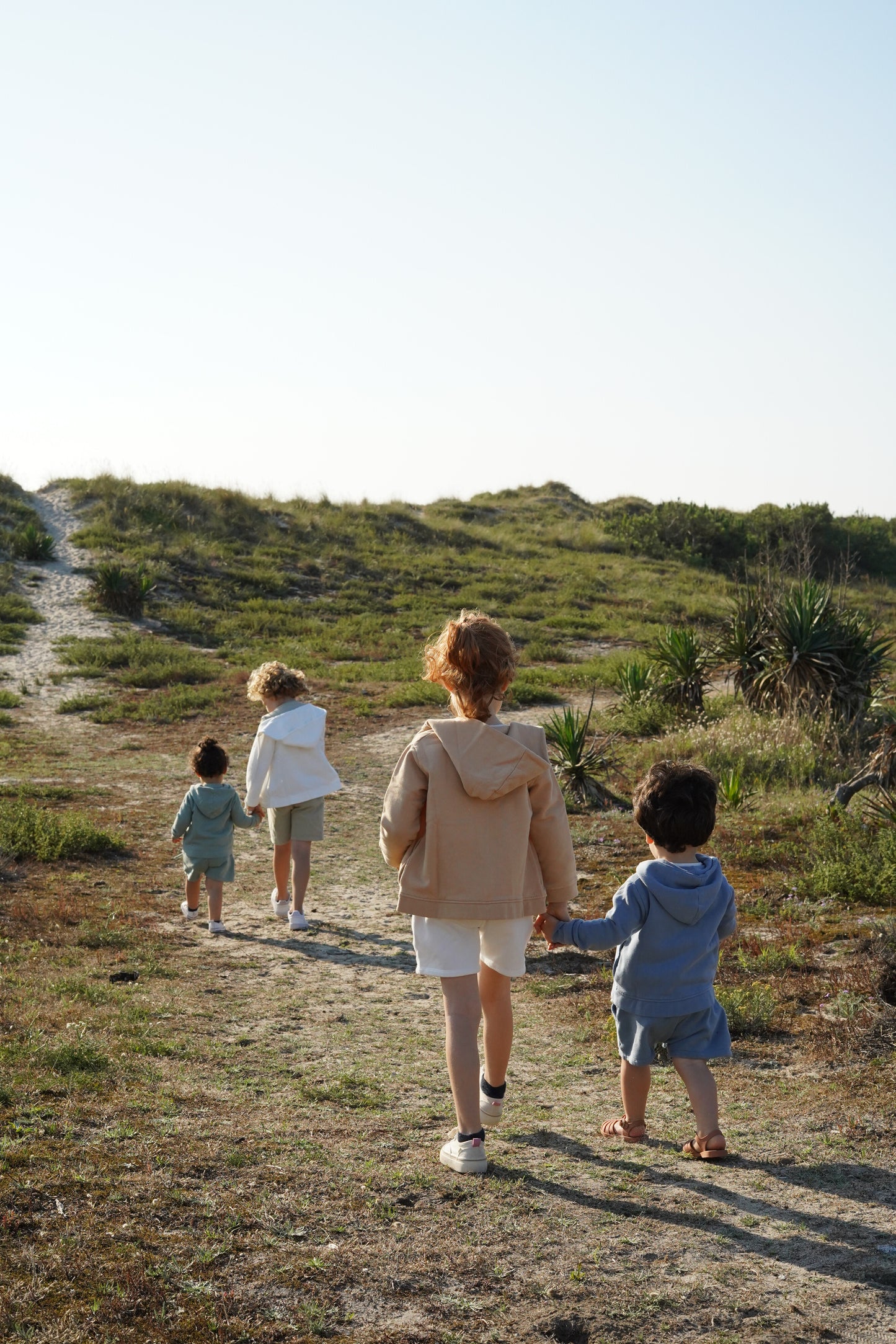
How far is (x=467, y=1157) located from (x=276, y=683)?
397cm

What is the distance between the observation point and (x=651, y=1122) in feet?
13.7

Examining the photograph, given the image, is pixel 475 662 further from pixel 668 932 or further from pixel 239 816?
pixel 239 816

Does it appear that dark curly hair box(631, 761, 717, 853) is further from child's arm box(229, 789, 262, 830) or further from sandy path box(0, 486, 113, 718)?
sandy path box(0, 486, 113, 718)

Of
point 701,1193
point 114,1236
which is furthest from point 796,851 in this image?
point 114,1236

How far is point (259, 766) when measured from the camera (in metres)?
7.06

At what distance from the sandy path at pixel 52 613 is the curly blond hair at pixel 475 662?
13441 millimetres

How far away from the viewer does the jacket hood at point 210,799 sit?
Result: 6.97m

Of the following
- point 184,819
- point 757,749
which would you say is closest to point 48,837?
point 184,819

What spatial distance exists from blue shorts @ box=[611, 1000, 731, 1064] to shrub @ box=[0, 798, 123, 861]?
584 cm

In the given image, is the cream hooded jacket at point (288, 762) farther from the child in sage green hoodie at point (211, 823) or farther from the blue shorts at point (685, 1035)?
the blue shorts at point (685, 1035)

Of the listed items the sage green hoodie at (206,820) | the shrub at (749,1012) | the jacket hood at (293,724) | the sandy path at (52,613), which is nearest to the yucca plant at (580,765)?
the jacket hood at (293,724)

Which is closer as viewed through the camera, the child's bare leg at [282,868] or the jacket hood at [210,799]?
the jacket hood at [210,799]

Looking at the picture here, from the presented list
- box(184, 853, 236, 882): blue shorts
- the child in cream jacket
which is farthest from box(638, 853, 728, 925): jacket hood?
box(184, 853, 236, 882): blue shorts

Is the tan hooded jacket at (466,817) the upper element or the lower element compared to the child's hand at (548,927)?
upper
